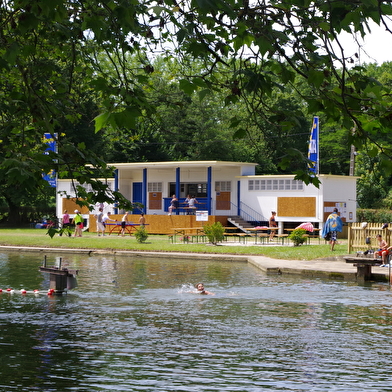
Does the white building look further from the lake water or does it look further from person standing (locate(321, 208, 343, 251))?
the lake water

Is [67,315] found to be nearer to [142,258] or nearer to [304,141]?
[142,258]

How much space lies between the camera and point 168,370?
426 inches

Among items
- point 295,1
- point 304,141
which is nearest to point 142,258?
point 295,1

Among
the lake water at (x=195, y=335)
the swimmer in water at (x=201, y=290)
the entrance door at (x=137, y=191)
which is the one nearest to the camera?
the lake water at (x=195, y=335)

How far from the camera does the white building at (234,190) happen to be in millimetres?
42250

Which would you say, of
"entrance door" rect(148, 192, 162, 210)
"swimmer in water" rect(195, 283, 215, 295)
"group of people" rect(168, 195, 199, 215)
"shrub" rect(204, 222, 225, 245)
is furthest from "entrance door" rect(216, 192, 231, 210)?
"swimmer in water" rect(195, 283, 215, 295)

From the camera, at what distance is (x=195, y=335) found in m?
13.7

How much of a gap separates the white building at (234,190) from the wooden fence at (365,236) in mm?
12690

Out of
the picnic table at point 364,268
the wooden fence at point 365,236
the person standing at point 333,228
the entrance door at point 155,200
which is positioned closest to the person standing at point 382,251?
the wooden fence at point 365,236

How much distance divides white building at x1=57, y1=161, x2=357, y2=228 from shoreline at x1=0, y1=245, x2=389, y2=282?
5943mm

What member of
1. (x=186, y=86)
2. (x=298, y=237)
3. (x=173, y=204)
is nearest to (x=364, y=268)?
(x=298, y=237)

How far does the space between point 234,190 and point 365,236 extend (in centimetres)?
1954

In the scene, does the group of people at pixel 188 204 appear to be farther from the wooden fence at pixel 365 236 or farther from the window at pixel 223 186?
the wooden fence at pixel 365 236

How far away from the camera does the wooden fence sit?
88.9ft
